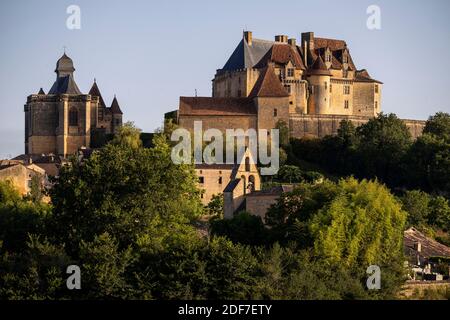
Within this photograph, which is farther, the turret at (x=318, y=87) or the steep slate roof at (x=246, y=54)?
the turret at (x=318, y=87)

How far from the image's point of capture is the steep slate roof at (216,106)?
92250 mm

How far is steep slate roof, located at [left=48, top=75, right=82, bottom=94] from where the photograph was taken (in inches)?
3878

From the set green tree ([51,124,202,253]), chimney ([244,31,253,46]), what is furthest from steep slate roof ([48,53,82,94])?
green tree ([51,124,202,253])

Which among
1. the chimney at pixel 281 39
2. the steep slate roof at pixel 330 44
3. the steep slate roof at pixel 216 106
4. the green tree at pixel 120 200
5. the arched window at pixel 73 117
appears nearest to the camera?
the green tree at pixel 120 200

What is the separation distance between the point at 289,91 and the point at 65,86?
1397 cm

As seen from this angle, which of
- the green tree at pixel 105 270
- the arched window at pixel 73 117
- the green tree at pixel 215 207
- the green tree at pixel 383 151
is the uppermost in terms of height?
the arched window at pixel 73 117

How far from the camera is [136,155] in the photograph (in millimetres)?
64750

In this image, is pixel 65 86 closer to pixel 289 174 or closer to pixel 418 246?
pixel 289 174

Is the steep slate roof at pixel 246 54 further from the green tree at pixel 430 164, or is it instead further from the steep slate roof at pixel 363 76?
the green tree at pixel 430 164

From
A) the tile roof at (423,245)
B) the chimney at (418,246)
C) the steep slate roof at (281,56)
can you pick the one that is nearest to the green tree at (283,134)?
the steep slate roof at (281,56)

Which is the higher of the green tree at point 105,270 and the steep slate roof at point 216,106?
the steep slate roof at point 216,106

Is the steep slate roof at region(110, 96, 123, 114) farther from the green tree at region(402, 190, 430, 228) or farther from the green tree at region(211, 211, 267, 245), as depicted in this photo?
the green tree at region(211, 211, 267, 245)
